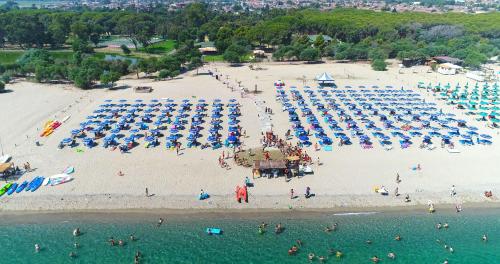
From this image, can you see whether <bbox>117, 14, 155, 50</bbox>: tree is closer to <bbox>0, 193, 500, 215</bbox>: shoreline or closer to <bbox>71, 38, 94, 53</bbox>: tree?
<bbox>71, 38, 94, 53</bbox>: tree

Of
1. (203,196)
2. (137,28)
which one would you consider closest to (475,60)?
(203,196)

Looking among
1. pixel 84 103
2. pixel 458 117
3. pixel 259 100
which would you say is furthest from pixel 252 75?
pixel 458 117

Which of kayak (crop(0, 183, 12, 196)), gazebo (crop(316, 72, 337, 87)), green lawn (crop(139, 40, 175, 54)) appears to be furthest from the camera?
green lawn (crop(139, 40, 175, 54))

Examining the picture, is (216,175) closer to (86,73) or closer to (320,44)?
(86,73)

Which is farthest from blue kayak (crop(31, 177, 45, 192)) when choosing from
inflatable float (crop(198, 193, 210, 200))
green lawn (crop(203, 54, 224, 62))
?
green lawn (crop(203, 54, 224, 62))

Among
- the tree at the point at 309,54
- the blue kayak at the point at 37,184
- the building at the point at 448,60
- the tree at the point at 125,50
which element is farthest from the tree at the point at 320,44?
the blue kayak at the point at 37,184

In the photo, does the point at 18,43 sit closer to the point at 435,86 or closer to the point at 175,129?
the point at 175,129
